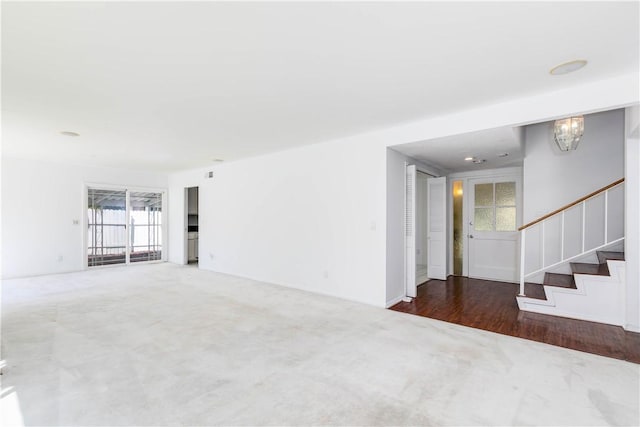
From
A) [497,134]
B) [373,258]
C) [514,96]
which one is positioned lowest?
[373,258]

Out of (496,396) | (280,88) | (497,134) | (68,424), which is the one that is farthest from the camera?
(497,134)

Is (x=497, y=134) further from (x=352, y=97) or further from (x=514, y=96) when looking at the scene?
(x=352, y=97)

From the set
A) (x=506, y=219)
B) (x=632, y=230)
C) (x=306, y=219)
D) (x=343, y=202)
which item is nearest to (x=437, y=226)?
(x=506, y=219)

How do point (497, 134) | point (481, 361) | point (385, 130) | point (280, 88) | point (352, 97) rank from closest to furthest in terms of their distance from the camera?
point (481, 361) < point (280, 88) < point (352, 97) < point (497, 134) < point (385, 130)

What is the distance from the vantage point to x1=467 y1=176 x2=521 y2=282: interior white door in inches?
227

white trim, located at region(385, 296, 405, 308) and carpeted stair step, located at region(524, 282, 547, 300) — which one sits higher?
carpeted stair step, located at region(524, 282, 547, 300)

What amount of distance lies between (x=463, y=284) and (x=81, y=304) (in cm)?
634

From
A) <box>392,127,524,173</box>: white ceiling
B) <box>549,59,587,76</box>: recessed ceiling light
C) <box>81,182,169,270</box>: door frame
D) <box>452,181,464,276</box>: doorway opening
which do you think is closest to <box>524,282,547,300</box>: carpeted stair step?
<box>452,181,464,276</box>: doorway opening

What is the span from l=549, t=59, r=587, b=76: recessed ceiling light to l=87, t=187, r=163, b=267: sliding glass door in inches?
344

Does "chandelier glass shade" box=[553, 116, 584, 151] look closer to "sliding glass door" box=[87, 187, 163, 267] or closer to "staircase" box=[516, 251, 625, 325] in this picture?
"staircase" box=[516, 251, 625, 325]

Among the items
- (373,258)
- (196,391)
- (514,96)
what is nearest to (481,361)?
(373,258)

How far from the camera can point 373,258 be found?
14.2ft

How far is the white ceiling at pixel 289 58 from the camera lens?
182 cm

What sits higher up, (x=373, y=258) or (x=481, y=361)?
(x=373, y=258)
